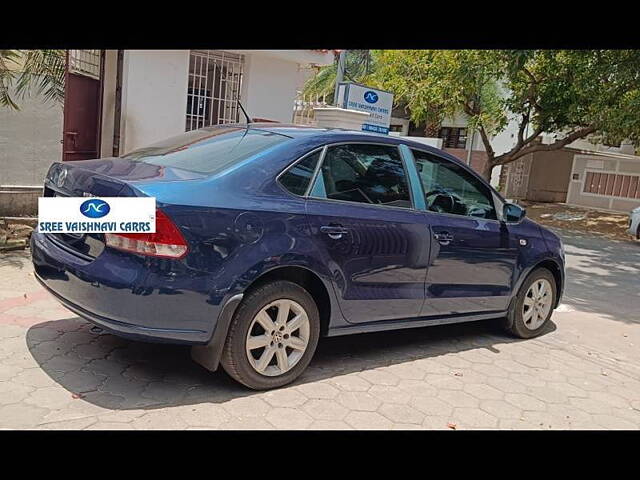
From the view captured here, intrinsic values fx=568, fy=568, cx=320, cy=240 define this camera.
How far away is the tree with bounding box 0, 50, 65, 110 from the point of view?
6.80 m

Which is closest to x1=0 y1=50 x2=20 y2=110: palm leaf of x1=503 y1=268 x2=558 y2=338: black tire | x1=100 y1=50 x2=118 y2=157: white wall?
x1=100 y1=50 x2=118 y2=157: white wall

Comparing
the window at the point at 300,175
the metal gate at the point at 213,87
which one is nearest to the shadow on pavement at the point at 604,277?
the window at the point at 300,175

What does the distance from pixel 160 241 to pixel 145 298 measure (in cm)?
32

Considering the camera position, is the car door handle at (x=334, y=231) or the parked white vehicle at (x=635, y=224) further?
the parked white vehicle at (x=635, y=224)

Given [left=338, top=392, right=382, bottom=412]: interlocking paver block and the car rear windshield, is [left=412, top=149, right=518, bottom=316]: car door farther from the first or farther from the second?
the car rear windshield

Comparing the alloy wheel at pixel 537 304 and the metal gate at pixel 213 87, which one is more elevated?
the metal gate at pixel 213 87

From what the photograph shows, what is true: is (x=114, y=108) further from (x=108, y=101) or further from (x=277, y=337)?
(x=277, y=337)

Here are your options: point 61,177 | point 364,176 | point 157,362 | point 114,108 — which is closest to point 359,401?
point 157,362

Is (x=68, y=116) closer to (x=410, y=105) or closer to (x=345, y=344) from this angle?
(x=345, y=344)

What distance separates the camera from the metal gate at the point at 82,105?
7992mm

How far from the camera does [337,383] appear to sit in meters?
3.89

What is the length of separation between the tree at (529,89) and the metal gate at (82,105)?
745 centimetres

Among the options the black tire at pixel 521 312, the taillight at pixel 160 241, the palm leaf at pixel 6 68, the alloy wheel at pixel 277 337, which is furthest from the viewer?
the palm leaf at pixel 6 68

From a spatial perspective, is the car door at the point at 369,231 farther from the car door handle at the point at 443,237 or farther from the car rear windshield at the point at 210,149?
the car rear windshield at the point at 210,149
